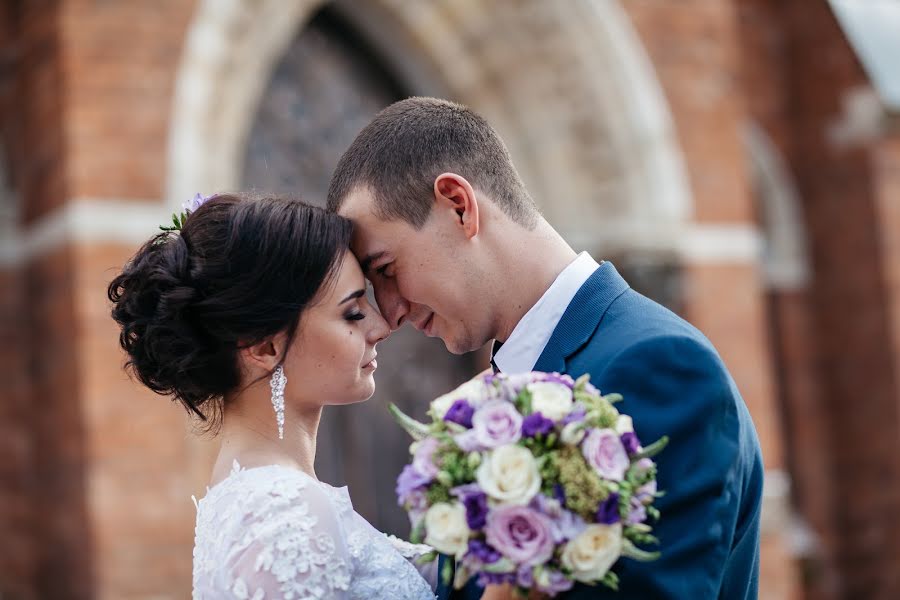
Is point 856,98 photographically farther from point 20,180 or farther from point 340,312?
point 340,312

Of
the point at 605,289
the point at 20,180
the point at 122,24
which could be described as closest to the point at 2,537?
the point at 20,180

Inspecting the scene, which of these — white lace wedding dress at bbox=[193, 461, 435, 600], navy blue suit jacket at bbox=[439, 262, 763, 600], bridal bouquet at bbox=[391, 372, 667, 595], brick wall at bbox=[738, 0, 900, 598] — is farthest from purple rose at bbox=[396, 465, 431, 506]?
brick wall at bbox=[738, 0, 900, 598]

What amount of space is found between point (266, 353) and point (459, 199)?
1.89 ft

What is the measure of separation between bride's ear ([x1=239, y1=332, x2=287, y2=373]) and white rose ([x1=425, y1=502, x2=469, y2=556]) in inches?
Result: 34.8

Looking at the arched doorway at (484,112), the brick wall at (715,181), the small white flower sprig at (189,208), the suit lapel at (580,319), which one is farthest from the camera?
the brick wall at (715,181)

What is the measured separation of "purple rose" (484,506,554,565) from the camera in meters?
1.97

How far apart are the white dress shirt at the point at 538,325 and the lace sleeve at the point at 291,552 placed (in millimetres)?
502

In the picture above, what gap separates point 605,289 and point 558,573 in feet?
2.51

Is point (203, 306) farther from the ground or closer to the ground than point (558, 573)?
farther from the ground

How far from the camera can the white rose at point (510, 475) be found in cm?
198

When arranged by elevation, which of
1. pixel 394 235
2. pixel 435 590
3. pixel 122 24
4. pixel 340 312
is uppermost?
pixel 122 24

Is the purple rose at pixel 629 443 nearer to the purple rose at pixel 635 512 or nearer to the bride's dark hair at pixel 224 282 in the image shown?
the purple rose at pixel 635 512

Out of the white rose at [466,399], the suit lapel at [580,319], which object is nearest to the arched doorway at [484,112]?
the suit lapel at [580,319]

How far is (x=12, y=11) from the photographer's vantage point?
22.3 ft
